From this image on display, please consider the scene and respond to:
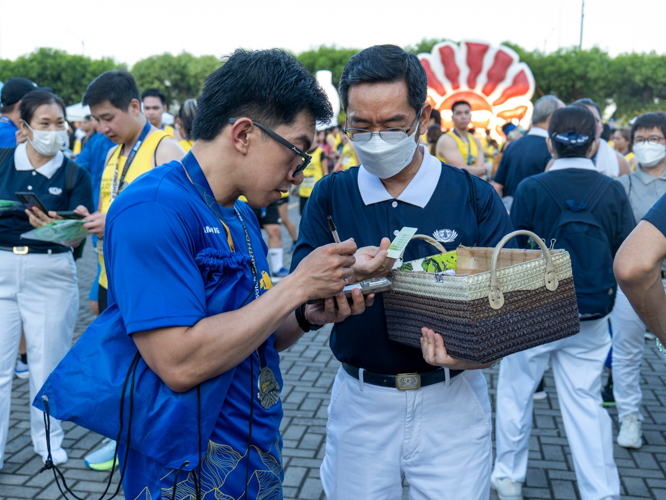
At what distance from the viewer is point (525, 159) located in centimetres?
527

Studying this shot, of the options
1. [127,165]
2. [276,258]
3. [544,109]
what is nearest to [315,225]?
[127,165]

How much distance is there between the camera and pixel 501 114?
14.6m

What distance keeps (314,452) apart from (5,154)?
289 cm

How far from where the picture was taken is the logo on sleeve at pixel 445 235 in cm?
211

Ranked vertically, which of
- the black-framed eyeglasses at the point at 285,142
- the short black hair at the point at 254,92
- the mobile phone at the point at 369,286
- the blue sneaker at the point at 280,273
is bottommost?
the blue sneaker at the point at 280,273

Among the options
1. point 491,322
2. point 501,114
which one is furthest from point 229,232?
point 501,114

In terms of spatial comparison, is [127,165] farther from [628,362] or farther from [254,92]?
[628,362]

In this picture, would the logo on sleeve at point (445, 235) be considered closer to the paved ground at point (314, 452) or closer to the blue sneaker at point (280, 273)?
the paved ground at point (314, 452)

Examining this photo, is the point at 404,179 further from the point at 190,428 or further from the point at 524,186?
the point at 524,186

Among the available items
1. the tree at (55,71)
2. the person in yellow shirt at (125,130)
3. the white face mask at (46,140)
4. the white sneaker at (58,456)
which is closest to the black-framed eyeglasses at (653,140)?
the person in yellow shirt at (125,130)

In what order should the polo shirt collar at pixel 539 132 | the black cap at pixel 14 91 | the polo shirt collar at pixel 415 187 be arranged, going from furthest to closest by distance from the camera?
the black cap at pixel 14 91
the polo shirt collar at pixel 539 132
the polo shirt collar at pixel 415 187

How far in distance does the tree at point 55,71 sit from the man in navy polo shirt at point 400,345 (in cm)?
5420

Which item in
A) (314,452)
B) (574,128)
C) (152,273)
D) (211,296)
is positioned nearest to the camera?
(152,273)

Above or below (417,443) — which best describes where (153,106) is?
above
